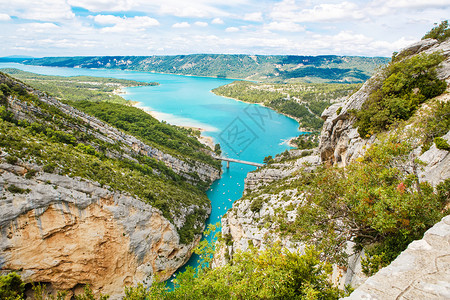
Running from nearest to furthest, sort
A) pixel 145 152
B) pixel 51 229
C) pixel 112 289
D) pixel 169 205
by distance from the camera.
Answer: pixel 51 229, pixel 112 289, pixel 169 205, pixel 145 152

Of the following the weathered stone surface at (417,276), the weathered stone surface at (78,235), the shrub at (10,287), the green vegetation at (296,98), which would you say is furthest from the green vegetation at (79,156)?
the green vegetation at (296,98)

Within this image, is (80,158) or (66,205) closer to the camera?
(66,205)

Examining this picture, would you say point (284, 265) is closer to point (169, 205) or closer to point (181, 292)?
point (181, 292)

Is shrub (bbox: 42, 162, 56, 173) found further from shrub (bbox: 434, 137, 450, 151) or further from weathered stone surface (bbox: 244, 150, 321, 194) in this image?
weathered stone surface (bbox: 244, 150, 321, 194)

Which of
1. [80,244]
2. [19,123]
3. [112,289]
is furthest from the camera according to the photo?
[19,123]

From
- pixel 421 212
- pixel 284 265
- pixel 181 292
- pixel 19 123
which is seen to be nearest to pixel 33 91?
pixel 19 123
